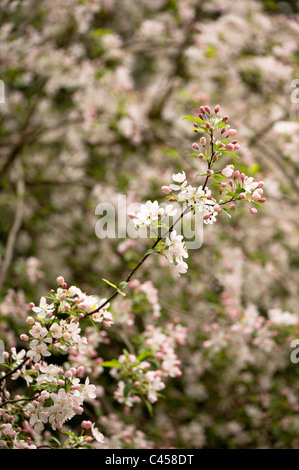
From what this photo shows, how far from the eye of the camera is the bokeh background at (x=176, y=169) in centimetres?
350

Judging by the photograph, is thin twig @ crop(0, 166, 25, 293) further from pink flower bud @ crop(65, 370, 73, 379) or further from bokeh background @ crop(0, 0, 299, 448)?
pink flower bud @ crop(65, 370, 73, 379)

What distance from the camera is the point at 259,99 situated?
4.59 m

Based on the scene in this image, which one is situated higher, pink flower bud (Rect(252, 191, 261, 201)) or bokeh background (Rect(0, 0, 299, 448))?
bokeh background (Rect(0, 0, 299, 448))

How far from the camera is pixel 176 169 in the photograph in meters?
3.85

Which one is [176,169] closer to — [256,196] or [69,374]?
[256,196]

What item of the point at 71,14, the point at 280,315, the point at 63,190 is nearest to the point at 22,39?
the point at 71,14

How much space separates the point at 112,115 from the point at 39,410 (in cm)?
314

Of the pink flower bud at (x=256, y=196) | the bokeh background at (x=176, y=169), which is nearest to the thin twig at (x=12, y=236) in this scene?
the bokeh background at (x=176, y=169)

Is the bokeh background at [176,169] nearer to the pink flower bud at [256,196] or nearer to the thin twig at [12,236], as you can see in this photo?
the thin twig at [12,236]

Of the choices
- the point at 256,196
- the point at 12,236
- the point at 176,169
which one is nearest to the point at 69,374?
the point at 256,196

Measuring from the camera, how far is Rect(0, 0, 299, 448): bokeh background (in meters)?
3.50

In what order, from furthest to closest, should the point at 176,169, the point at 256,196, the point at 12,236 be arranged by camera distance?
1. the point at 176,169
2. the point at 12,236
3. the point at 256,196

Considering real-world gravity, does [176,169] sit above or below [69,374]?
above

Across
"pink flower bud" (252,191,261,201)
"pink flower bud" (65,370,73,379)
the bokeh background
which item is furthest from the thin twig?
"pink flower bud" (252,191,261,201)
